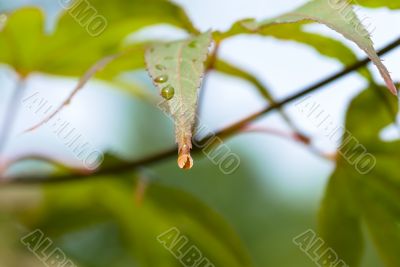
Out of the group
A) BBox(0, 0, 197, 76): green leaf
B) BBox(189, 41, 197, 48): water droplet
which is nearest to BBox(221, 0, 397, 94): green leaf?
BBox(189, 41, 197, 48): water droplet

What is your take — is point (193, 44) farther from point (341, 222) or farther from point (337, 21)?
point (341, 222)

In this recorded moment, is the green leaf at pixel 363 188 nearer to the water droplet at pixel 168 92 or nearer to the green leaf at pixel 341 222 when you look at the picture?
the green leaf at pixel 341 222

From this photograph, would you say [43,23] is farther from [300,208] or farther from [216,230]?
[300,208]

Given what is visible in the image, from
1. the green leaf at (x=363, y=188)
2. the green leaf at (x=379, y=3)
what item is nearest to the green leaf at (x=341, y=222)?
the green leaf at (x=363, y=188)

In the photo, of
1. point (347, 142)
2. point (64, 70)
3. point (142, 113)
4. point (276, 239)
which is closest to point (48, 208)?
point (64, 70)

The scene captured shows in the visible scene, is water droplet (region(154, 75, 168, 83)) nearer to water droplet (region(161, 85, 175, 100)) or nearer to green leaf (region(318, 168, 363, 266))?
water droplet (region(161, 85, 175, 100))

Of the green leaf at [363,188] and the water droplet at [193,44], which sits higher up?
the water droplet at [193,44]
